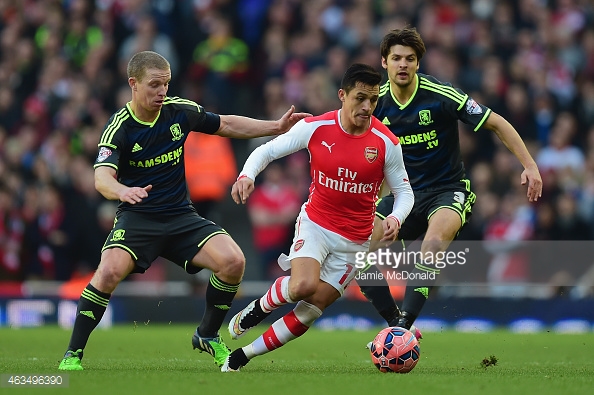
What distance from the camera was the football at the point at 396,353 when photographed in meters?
8.17

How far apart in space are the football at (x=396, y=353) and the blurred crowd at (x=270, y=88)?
276 inches

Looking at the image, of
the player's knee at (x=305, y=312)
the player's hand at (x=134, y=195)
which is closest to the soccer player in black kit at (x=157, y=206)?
the player's hand at (x=134, y=195)

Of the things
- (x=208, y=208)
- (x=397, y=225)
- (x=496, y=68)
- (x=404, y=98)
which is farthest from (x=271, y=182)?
(x=397, y=225)

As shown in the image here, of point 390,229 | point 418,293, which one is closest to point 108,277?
point 390,229

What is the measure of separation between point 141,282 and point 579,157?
6628mm

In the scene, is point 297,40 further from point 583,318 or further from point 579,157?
point 583,318

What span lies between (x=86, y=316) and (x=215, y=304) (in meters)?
1.12

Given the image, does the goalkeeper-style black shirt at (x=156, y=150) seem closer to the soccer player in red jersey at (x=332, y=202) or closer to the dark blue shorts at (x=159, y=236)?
the dark blue shorts at (x=159, y=236)

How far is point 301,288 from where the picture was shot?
8.09m

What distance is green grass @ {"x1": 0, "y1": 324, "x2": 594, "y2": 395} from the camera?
7.10 metres

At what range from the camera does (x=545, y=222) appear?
1489cm

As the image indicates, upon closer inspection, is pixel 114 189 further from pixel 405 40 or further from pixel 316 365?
pixel 405 40

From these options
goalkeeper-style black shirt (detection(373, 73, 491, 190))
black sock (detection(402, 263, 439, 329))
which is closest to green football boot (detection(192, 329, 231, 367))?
black sock (detection(402, 263, 439, 329))

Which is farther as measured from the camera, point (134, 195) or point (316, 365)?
point (316, 365)
